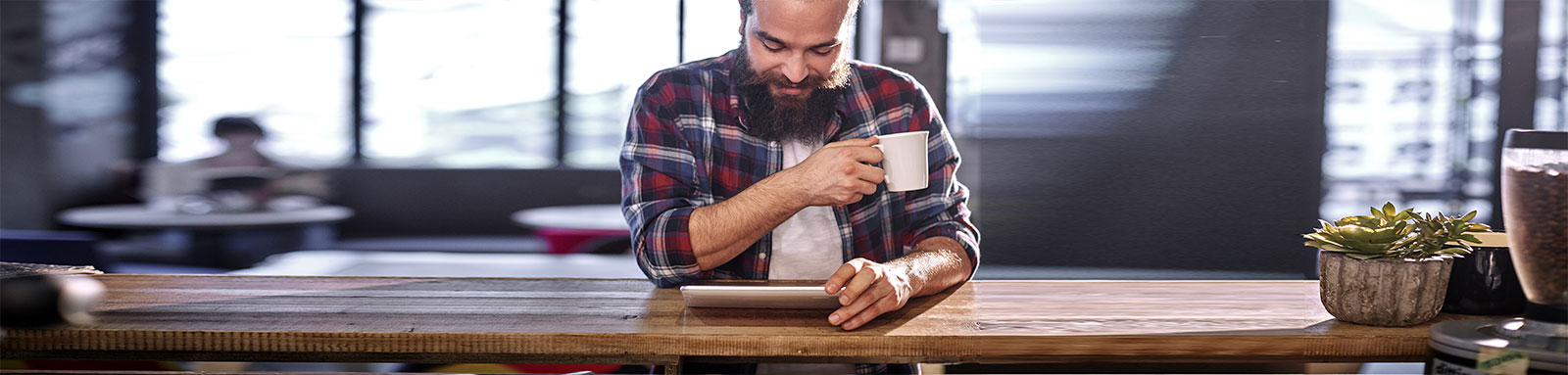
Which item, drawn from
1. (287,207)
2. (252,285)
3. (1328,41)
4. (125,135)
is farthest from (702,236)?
(125,135)

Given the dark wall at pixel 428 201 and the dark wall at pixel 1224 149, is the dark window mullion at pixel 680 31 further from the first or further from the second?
the dark wall at pixel 1224 149

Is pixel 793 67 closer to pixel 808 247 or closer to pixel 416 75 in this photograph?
pixel 808 247

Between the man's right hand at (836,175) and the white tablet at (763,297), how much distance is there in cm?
22

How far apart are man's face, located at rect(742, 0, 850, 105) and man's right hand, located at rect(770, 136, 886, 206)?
288mm

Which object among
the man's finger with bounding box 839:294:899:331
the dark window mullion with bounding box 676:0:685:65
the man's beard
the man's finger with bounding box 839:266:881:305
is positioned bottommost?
the man's finger with bounding box 839:294:899:331

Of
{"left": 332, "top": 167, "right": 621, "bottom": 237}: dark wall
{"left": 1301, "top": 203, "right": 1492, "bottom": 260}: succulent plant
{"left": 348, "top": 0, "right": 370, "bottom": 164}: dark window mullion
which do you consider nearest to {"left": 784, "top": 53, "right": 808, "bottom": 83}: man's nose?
{"left": 1301, "top": 203, "right": 1492, "bottom": 260}: succulent plant

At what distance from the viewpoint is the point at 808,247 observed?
5.70ft

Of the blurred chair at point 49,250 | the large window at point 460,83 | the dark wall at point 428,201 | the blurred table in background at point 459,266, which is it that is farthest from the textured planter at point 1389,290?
the large window at point 460,83

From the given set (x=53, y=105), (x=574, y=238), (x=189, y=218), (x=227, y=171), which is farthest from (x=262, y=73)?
(x=574, y=238)

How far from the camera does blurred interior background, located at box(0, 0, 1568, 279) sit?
3.21 metres

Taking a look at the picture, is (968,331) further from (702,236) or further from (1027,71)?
(1027,71)

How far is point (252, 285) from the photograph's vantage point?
4.59ft

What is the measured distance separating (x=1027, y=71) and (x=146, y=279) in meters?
2.72

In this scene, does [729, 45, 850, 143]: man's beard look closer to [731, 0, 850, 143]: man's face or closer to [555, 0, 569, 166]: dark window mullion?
[731, 0, 850, 143]: man's face
